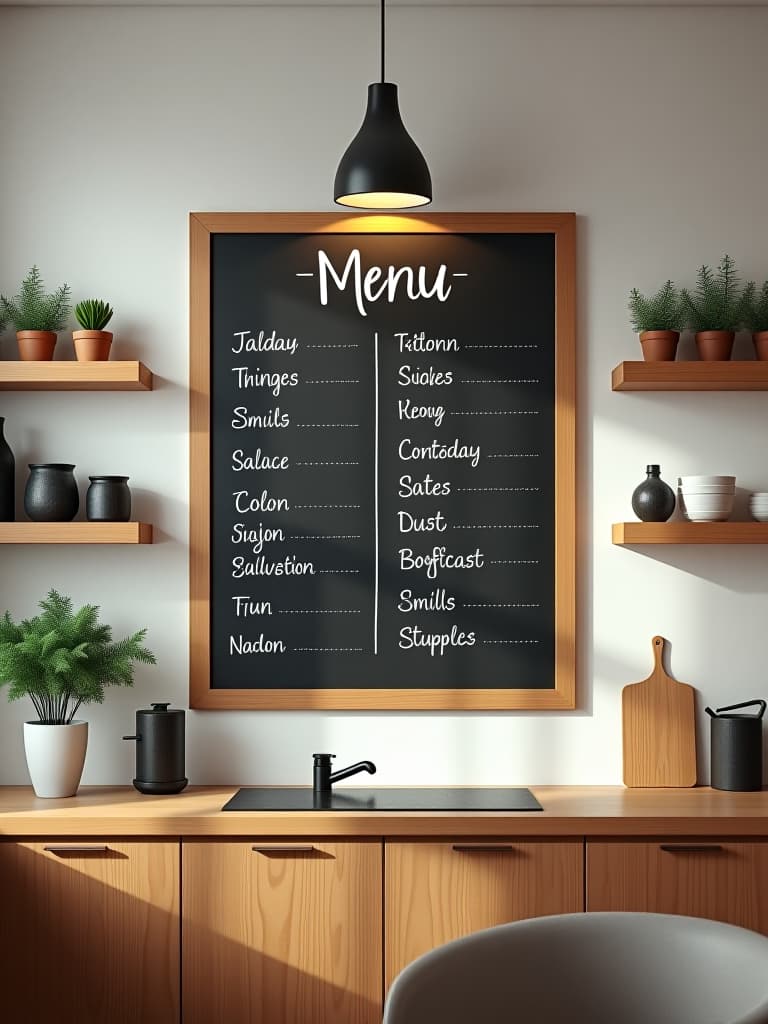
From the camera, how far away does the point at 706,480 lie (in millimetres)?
3000

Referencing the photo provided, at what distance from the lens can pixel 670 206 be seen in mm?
3180

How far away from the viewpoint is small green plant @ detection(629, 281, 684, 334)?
3074 millimetres

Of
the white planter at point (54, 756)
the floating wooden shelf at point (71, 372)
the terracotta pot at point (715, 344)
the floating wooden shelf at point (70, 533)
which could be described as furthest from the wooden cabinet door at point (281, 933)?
the terracotta pot at point (715, 344)

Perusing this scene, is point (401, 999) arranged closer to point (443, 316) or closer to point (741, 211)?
point (443, 316)

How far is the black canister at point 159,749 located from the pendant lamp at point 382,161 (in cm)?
140

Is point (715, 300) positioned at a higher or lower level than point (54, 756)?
higher

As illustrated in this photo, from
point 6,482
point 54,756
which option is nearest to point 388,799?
point 54,756

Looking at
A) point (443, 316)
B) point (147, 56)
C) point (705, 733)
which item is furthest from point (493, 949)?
point (147, 56)

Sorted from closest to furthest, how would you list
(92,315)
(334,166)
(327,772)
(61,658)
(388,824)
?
1. (388,824)
2. (61,658)
3. (327,772)
4. (92,315)
5. (334,166)

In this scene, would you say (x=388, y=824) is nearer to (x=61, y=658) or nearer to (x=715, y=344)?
(x=61, y=658)

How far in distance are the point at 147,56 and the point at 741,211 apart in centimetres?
173

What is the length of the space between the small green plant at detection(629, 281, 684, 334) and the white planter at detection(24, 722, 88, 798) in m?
1.85

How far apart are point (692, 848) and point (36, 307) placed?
2.20 metres

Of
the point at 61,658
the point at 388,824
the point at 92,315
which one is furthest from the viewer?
the point at 92,315
